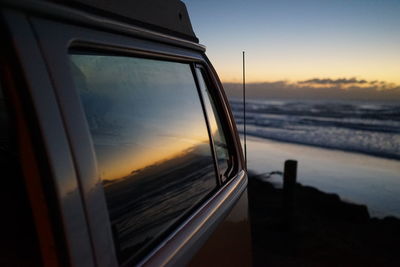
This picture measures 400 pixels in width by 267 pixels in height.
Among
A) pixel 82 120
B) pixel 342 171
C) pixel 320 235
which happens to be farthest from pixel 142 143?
pixel 342 171

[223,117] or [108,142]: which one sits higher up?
[108,142]

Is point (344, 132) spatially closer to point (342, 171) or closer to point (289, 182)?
point (342, 171)

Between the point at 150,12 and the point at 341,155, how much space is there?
1858 cm

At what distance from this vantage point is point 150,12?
1461mm

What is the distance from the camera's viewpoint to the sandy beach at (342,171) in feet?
36.8

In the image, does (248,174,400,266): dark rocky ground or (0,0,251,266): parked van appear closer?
(0,0,251,266): parked van

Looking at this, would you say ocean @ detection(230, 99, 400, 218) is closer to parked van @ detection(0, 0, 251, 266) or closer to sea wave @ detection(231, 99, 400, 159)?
sea wave @ detection(231, 99, 400, 159)

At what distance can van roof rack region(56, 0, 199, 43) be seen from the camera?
1074 mm

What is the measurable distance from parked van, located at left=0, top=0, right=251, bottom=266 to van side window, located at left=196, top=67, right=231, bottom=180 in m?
0.03

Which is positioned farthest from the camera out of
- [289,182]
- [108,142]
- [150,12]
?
[289,182]

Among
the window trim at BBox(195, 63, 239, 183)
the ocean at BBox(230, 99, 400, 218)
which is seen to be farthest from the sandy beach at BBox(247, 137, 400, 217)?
the window trim at BBox(195, 63, 239, 183)

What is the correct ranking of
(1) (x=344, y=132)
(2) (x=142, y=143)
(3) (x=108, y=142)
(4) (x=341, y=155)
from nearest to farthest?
(3) (x=108, y=142) → (2) (x=142, y=143) → (4) (x=341, y=155) → (1) (x=344, y=132)

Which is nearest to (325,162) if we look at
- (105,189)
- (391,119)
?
(105,189)

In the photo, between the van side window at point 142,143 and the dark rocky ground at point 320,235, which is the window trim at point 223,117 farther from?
the dark rocky ground at point 320,235
